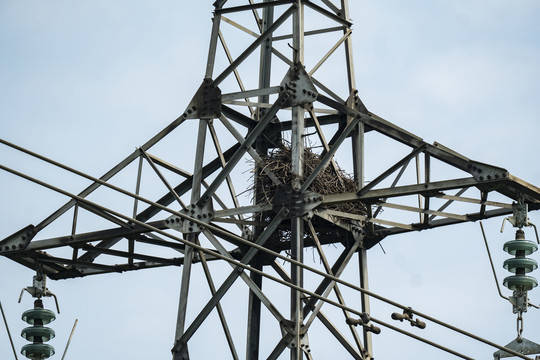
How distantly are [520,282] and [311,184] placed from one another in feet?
11.3

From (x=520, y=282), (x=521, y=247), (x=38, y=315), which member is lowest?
(x=520, y=282)

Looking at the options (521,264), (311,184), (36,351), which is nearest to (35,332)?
(36,351)

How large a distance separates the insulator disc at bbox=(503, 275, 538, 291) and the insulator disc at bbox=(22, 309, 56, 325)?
592cm

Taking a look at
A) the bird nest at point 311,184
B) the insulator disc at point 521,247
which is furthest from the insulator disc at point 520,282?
the bird nest at point 311,184

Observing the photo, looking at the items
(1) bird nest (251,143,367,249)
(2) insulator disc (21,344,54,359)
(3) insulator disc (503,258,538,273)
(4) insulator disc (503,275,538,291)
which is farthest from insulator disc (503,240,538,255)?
(2) insulator disc (21,344,54,359)

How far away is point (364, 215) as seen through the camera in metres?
21.5

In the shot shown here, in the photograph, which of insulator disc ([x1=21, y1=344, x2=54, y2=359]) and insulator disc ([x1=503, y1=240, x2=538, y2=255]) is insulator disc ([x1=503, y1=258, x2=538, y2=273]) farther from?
insulator disc ([x1=21, y1=344, x2=54, y2=359])

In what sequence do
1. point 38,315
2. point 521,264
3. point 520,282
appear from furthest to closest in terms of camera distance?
point 38,315
point 521,264
point 520,282

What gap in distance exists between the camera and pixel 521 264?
18547 millimetres

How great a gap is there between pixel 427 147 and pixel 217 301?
10.3 ft

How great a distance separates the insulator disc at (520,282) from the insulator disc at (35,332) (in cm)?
583

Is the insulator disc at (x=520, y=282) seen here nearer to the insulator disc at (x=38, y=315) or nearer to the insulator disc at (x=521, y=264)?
the insulator disc at (x=521, y=264)

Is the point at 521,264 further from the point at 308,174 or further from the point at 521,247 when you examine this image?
the point at 308,174

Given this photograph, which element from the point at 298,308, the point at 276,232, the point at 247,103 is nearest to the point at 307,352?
the point at 298,308
